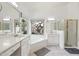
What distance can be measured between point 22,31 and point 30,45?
53cm

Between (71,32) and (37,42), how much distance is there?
182 centimetres

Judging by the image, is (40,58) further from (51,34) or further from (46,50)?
(51,34)

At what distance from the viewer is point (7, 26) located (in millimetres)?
2617

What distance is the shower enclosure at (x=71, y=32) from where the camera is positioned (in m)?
3.82

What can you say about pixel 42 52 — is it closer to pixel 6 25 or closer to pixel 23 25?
pixel 23 25

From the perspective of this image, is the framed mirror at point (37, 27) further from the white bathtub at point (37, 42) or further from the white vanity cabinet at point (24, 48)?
the white vanity cabinet at point (24, 48)


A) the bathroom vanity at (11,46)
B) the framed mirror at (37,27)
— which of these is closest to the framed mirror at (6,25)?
the bathroom vanity at (11,46)

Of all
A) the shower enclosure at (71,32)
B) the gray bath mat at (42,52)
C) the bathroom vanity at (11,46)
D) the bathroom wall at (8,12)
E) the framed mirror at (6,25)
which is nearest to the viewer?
the bathroom vanity at (11,46)

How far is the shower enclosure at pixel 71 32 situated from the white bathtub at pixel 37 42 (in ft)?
3.77

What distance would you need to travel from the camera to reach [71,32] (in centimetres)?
414

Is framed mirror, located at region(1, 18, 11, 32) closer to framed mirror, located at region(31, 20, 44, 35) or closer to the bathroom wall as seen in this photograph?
the bathroom wall

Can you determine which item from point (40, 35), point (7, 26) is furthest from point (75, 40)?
point (7, 26)

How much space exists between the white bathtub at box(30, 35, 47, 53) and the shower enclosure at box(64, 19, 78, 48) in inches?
45.2

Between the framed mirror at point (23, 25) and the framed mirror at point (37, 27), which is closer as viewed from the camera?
the framed mirror at point (37, 27)
